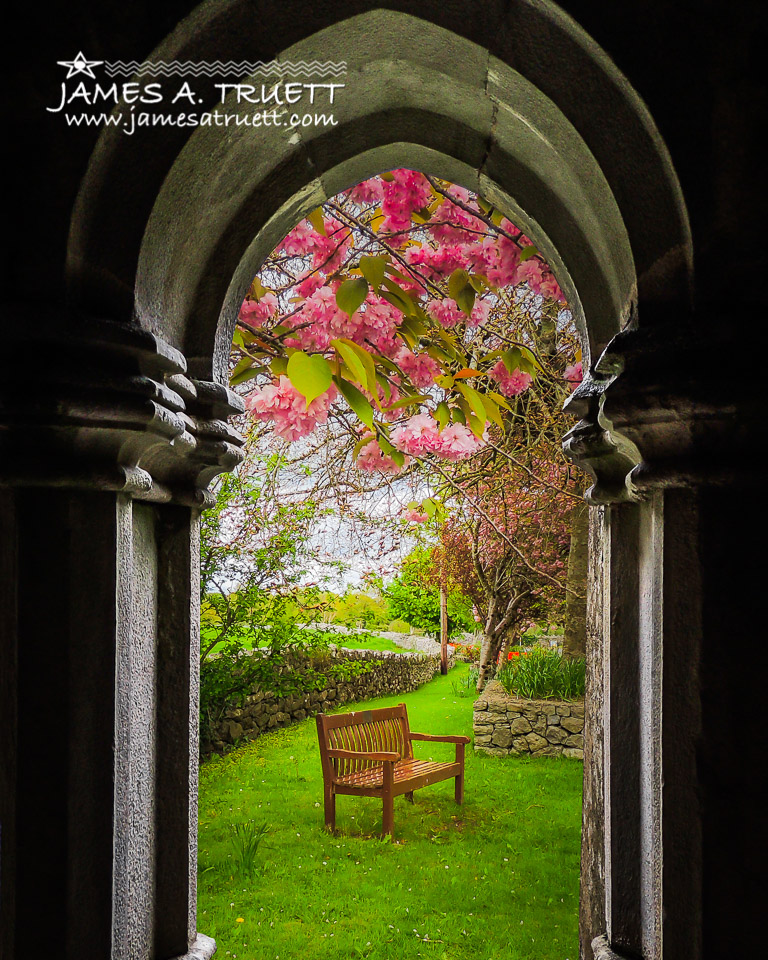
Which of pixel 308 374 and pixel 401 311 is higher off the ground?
pixel 401 311

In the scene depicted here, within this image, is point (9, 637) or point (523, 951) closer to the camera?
point (9, 637)

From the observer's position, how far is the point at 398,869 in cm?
477

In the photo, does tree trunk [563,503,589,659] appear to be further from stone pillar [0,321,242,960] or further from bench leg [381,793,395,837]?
stone pillar [0,321,242,960]

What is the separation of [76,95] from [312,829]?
5.37m

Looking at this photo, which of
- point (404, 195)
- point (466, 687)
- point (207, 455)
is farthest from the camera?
point (466, 687)

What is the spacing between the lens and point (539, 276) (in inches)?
110

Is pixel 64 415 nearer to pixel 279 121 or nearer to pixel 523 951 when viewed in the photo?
pixel 279 121

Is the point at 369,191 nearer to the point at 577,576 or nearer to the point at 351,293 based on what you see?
the point at 351,293

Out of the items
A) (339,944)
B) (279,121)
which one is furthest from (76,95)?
(339,944)

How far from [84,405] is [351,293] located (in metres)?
0.70

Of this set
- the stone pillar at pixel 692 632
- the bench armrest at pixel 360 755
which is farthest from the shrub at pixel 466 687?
the stone pillar at pixel 692 632

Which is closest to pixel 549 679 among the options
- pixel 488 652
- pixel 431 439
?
pixel 488 652

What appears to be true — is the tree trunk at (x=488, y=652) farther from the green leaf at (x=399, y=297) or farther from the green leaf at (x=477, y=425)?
the green leaf at (x=399, y=297)

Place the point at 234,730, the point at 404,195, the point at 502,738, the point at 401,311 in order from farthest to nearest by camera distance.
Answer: the point at 234,730
the point at 502,738
the point at 404,195
the point at 401,311
